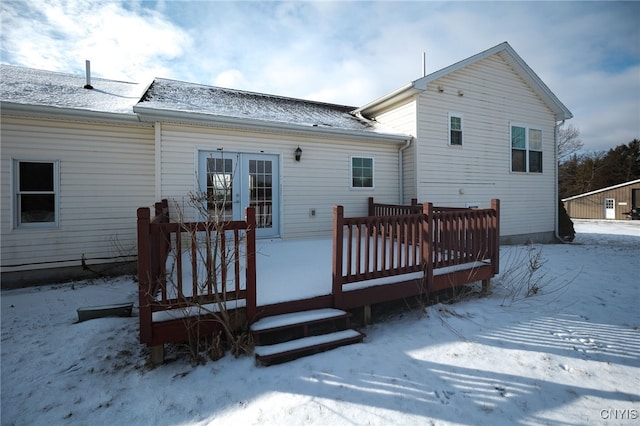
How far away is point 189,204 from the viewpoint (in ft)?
19.9

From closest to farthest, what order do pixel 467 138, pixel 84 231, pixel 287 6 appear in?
1. pixel 84 231
2. pixel 287 6
3. pixel 467 138

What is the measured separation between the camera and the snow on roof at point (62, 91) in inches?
230

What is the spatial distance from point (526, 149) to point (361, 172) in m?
6.74

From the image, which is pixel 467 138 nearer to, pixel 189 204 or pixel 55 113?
pixel 189 204

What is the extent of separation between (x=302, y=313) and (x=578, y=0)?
1048cm

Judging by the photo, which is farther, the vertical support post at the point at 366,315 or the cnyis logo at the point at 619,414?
the vertical support post at the point at 366,315

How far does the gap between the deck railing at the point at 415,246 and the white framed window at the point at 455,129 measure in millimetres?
4331

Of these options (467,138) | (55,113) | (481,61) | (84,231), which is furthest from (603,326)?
(55,113)

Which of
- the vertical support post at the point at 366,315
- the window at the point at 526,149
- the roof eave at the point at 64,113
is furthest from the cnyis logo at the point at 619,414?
the window at the point at 526,149

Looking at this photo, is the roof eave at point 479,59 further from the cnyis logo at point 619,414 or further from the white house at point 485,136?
the cnyis logo at point 619,414

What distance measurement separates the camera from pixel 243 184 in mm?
6562

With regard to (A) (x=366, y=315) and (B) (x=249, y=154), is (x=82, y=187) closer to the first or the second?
(B) (x=249, y=154)

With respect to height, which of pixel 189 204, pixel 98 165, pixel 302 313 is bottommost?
pixel 302 313

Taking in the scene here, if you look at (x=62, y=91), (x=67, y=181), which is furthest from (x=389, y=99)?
(x=62, y=91)
